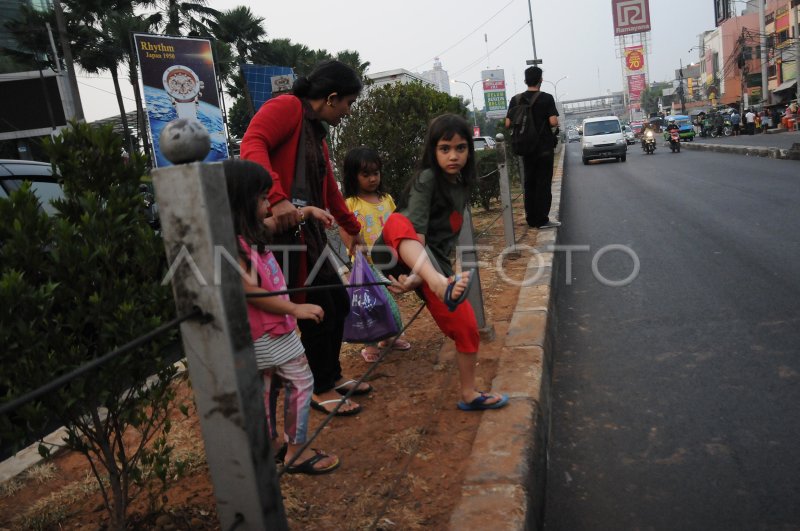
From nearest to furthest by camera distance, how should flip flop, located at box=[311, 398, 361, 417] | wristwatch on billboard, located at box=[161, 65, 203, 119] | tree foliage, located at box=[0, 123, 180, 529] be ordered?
tree foliage, located at box=[0, 123, 180, 529]
flip flop, located at box=[311, 398, 361, 417]
wristwatch on billboard, located at box=[161, 65, 203, 119]

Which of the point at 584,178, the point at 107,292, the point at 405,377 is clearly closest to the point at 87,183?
the point at 107,292

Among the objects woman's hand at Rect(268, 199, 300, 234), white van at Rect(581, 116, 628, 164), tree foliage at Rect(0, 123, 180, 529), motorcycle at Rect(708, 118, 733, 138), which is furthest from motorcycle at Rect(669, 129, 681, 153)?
tree foliage at Rect(0, 123, 180, 529)

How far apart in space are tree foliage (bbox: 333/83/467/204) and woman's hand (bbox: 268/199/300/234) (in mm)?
4415

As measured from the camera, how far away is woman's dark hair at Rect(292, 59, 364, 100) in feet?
10.1

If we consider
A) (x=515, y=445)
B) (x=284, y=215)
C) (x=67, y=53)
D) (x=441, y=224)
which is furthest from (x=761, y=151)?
(x=67, y=53)

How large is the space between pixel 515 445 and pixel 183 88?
16.9 m

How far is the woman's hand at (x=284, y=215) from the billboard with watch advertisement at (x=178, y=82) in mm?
13836

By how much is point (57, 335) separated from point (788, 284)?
513cm

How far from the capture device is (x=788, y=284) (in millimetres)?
5199

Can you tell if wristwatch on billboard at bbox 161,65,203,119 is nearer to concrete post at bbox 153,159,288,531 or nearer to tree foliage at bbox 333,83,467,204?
tree foliage at bbox 333,83,467,204

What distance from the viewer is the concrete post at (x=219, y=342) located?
1.41 m

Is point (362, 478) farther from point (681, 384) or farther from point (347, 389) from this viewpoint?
point (681, 384)

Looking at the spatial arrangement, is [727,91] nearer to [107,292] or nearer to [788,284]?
[788,284]

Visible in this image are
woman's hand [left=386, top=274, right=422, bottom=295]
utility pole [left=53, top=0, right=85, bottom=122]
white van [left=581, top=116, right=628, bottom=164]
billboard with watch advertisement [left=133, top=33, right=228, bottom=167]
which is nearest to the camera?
woman's hand [left=386, top=274, right=422, bottom=295]
